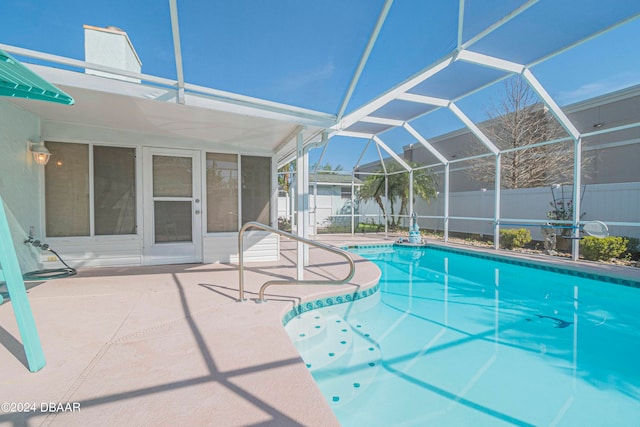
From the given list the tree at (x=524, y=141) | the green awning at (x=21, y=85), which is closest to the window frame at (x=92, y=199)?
the green awning at (x=21, y=85)

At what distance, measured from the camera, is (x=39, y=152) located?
443cm

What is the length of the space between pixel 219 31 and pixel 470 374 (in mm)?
4641

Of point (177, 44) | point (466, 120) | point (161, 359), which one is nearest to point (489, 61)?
point (466, 120)

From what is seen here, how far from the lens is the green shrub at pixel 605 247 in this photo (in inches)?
263

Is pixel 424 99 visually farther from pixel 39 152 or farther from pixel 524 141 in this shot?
pixel 524 141

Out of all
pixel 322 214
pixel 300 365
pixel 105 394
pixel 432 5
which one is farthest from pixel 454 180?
pixel 105 394

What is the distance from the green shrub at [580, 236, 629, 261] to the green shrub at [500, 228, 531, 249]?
5.73 ft

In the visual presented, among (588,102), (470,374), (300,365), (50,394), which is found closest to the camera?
(50,394)

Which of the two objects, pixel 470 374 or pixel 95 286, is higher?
pixel 95 286

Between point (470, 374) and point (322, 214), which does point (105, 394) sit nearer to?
point (470, 374)

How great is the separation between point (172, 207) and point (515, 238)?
909 centimetres

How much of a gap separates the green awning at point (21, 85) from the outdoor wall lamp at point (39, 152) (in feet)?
9.62

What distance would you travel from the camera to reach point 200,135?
17.1 feet

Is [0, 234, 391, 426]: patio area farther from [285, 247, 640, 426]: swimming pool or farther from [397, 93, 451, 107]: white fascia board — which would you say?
[397, 93, 451, 107]: white fascia board
